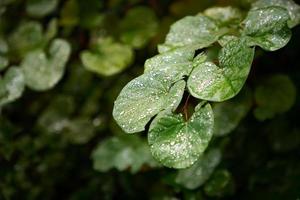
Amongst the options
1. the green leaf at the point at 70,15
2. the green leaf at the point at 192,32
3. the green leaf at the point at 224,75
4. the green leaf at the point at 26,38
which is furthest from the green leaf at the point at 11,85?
the green leaf at the point at 224,75

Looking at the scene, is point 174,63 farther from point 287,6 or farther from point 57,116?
point 57,116

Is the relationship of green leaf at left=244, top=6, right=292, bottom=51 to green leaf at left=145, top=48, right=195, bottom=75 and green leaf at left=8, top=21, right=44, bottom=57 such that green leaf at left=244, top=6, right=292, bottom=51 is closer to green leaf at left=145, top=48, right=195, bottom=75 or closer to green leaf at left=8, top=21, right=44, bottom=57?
green leaf at left=145, top=48, right=195, bottom=75

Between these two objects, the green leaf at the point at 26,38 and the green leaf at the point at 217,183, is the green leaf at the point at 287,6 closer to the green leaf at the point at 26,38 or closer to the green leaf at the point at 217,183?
the green leaf at the point at 217,183

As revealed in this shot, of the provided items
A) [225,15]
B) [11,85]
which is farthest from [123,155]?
[225,15]

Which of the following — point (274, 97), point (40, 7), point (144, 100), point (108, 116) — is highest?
point (144, 100)

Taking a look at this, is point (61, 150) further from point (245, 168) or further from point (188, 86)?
point (188, 86)

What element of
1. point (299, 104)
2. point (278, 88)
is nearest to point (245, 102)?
point (278, 88)
